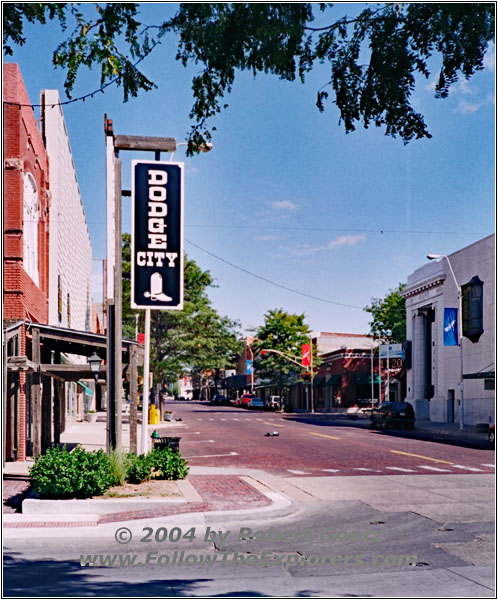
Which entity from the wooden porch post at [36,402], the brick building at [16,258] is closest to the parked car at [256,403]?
the brick building at [16,258]

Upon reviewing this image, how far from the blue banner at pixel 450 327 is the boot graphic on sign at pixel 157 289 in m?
29.0

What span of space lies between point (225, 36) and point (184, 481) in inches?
423

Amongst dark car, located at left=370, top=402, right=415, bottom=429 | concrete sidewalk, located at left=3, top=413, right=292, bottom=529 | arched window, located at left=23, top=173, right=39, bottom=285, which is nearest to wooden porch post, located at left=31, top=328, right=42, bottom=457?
concrete sidewalk, located at left=3, top=413, right=292, bottom=529

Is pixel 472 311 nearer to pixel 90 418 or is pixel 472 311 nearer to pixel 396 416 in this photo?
pixel 396 416

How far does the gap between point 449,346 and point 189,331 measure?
18771 mm

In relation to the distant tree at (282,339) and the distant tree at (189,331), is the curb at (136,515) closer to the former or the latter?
the distant tree at (189,331)

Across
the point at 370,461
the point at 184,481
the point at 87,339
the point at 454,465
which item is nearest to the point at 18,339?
the point at 87,339

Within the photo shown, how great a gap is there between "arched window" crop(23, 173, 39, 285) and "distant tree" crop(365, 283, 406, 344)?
180ft

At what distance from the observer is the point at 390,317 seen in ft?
255

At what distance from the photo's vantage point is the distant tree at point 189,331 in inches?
2120

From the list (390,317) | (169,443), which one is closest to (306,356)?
(390,317)

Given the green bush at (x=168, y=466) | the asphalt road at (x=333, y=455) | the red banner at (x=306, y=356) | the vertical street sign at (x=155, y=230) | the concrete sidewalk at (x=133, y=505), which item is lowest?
the asphalt road at (x=333, y=455)

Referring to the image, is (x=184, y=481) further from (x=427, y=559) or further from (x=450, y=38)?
(x=450, y=38)

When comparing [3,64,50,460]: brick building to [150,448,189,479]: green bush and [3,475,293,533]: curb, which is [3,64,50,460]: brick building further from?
[3,475,293,533]: curb
